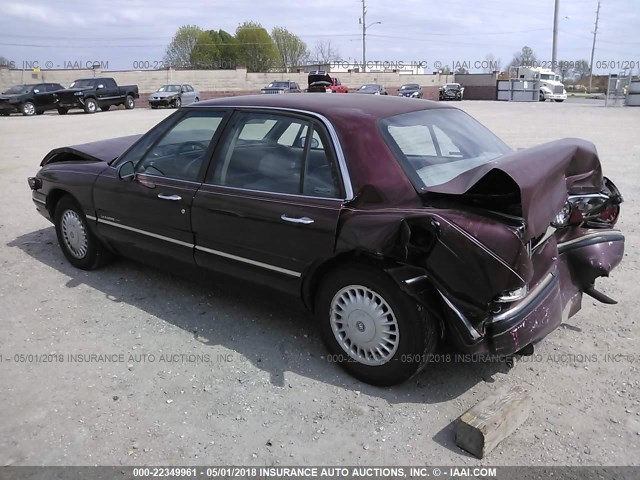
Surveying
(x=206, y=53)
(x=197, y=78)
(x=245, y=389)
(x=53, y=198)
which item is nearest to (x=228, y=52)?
(x=206, y=53)

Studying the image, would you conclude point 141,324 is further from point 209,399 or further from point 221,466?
point 221,466

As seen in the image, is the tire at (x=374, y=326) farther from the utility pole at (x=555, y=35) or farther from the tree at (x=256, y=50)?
the tree at (x=256, y=50)

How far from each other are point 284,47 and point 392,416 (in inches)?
3973

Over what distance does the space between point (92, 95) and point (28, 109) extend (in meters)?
3.29

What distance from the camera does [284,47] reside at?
97125mm

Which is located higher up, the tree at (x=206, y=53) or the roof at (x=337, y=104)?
the tree at (x=206, y=53)

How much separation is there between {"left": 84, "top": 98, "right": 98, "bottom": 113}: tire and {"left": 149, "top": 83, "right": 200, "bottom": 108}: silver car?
11.1ft

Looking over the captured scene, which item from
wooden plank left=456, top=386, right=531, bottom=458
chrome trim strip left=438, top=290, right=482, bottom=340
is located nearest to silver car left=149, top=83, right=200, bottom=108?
chrome trim strip left=438, top=290, right=482, bottom=340

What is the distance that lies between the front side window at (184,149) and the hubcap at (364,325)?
4.93 ft

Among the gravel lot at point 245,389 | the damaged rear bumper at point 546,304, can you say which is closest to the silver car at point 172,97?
the gravel lot at point 245,389

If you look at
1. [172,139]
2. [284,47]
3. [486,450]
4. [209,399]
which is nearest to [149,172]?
[172,139]

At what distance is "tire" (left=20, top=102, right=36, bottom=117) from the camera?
28.4 metres

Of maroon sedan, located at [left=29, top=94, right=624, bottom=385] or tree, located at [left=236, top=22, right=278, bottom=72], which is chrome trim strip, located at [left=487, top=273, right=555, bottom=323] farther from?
tree, located at [left=236, top=22, right=278, bottom=72]

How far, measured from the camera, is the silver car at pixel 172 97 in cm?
3219
